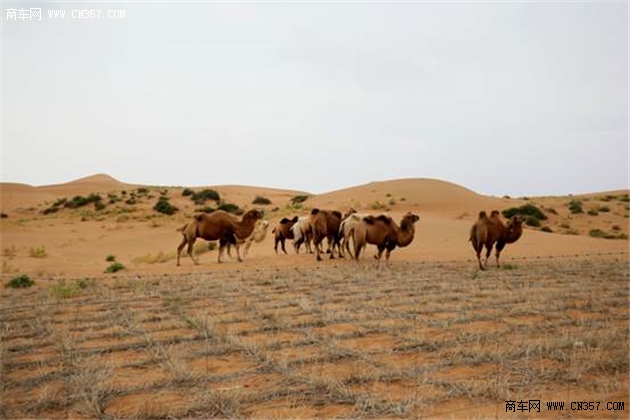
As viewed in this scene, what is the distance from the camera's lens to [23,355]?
612 centimetres

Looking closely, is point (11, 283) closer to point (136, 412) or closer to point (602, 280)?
point (136, 412)

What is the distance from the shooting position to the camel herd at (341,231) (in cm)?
1427

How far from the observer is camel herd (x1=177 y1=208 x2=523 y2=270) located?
1427cm

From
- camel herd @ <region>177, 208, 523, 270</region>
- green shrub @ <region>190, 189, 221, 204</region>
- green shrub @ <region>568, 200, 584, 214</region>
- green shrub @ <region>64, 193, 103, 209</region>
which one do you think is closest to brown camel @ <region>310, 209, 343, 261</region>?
camel herd @ <region>177, 208, 523, 270</region>

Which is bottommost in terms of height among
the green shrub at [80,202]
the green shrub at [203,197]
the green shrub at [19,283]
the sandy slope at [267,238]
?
the green shrub at [19,283]

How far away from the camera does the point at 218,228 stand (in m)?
17.0

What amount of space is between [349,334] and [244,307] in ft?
8.56

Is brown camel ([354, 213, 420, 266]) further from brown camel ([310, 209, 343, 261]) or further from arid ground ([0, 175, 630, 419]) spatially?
brown camel ([310, 209, 343, 261])

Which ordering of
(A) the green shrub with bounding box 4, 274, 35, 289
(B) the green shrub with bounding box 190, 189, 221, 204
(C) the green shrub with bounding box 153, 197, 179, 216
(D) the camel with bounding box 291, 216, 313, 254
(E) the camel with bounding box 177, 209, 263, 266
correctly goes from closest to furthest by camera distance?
(A) the green shrub with bounding box 4, 274, 35, 289 < (E) the camel with bounding box 177, 209, 263, 266 < (D) the camel with bounding box 291, 216, 313, 254 < (C) the green shrub with bounding box 153, 197, 179, 216 < (B) the green shrub with bounding box 190, 189, 221, 204

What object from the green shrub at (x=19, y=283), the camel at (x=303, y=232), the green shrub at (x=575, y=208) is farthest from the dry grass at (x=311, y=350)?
the green shrub at (x=575, y=208)

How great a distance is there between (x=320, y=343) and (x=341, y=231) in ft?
35.0

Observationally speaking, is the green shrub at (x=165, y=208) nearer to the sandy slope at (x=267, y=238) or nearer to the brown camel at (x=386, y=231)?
the sandy slope at (x=267, y=238)

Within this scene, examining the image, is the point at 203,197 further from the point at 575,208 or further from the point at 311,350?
the point at 311,350

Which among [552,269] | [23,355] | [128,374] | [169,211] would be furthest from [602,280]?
[169,211]
